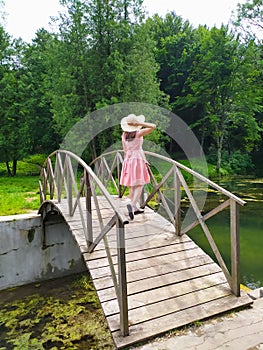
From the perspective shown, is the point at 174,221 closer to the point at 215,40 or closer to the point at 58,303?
the point at 58,303

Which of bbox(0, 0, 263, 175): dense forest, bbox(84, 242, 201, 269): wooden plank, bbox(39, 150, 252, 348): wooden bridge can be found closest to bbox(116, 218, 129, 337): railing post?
bbox(39, 150, 252, 348): wooden bridge

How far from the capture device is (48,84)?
12859 mm

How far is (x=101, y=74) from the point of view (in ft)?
39.7

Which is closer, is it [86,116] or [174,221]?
[174,221]

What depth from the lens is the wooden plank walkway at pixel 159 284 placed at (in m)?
2.67

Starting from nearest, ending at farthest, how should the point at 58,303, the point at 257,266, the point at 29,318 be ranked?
the point at 29,318 → the point at 58,303 → the point at 257,266

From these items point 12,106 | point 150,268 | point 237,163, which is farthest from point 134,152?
point 237,163

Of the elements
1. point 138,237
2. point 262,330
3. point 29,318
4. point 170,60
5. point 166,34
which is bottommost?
point 29,318

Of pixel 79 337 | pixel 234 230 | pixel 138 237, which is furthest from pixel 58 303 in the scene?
pixel 234 230

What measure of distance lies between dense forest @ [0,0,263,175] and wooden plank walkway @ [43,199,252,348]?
28.4ft

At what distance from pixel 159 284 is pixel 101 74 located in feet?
34.5

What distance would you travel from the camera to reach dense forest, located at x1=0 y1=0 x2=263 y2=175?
11938mm

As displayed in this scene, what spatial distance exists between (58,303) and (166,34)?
22.5m

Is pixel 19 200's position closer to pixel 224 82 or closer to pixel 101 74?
pixel 101 74
